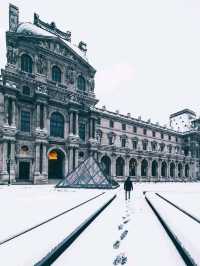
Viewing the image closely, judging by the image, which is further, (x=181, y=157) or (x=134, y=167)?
(x=181, y=157)

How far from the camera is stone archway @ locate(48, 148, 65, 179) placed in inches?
1381

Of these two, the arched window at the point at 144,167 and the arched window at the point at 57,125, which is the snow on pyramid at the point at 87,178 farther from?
the arched window at the point at 144,167

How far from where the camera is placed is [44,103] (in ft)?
109

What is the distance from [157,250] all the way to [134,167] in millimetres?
45101

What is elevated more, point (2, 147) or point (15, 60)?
point (15, 60)

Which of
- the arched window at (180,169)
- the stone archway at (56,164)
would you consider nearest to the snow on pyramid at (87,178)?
the stone archway at (56,164)

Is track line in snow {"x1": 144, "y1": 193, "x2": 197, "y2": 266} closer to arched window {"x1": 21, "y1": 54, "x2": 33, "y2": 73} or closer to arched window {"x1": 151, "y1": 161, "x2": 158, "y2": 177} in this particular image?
arched window {"x1": 21, "y1": 54, "x2": 33, "y2": 73}

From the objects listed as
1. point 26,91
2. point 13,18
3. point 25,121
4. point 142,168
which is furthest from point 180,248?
point 142,168

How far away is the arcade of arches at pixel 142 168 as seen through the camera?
44.3 meters

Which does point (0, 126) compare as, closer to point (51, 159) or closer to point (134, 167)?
point (51, 159)

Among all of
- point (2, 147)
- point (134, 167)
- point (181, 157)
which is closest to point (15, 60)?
point (2, 147)

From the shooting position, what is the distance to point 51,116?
1384 inches

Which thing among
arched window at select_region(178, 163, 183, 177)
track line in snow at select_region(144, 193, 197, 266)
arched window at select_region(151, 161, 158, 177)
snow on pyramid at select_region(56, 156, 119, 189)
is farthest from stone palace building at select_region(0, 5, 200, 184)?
track line in snow at select_region(144, 193, 197, 266)

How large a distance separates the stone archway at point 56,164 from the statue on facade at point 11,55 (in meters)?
14.6
